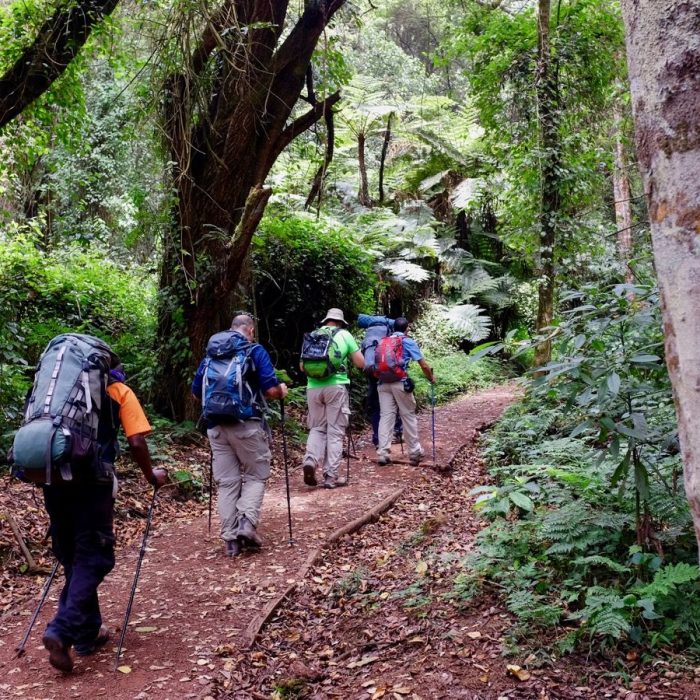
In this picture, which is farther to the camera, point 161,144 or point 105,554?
point 161,144

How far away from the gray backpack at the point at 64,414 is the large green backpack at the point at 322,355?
12.3 feet

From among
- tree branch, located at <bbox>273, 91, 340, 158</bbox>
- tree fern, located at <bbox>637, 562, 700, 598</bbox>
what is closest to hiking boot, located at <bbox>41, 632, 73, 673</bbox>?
Answer: tree fern, located at <bbox>637, 562, 700, 598</bbox>

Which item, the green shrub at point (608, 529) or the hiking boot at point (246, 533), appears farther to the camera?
the hiking boot at point (246, 533)

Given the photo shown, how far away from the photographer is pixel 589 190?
12.0 m

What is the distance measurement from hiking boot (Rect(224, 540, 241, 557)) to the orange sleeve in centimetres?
196

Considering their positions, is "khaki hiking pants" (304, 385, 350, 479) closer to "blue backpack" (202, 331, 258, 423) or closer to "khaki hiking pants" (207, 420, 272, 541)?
"khaki hiking pants" (207, 420, 272, 541)

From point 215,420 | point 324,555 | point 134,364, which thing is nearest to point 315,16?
point 134,364

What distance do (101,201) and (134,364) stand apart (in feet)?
26.5

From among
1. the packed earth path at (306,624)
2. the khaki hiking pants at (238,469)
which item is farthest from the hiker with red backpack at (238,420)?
the packed earth path at (306,624)

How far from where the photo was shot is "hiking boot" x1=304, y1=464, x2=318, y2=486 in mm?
7523

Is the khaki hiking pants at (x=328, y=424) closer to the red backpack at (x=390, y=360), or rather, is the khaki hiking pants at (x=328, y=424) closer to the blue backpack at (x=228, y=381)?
the red backpack at (x=390, y=360)

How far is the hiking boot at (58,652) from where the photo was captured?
3.43 meters

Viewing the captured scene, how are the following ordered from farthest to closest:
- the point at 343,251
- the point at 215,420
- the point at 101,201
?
the point at 101,201 → the point at 343,251 → the point at 215,420

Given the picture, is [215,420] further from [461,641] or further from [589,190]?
[589,190]
